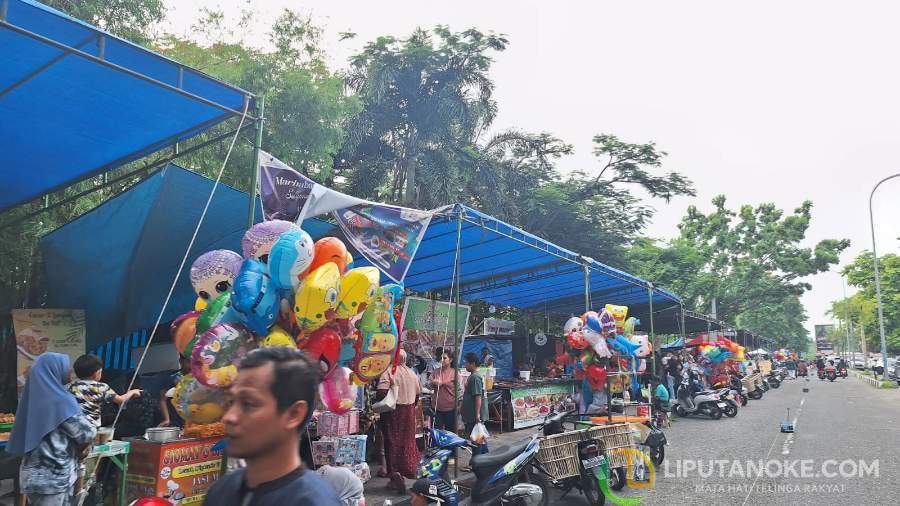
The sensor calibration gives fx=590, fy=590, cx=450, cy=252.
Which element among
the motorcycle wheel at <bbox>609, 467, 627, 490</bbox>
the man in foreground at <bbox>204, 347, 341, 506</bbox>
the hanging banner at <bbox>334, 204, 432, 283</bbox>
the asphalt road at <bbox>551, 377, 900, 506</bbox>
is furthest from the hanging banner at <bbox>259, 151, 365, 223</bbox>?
the motorcycle wheel at <bbox>609, 467, 627, 490</bbox>

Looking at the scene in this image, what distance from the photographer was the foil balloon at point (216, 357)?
419cm

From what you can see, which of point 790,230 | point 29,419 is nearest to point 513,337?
point 29,419

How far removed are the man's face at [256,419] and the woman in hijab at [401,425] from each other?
216 inches

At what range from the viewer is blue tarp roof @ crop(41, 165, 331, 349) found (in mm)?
7125

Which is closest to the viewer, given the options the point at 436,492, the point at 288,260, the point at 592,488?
the point at 288,260

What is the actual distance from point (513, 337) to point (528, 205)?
18.5 ft

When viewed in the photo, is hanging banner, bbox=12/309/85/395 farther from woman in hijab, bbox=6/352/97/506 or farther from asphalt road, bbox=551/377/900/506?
asphalt road, bbox=551/377/900/506

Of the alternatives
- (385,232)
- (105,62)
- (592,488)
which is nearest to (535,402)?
(592,488)

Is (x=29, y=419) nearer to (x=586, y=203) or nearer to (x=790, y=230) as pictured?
(x=586, y=203)

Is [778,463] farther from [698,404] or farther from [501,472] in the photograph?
[698,404]

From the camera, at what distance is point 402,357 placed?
7.56m

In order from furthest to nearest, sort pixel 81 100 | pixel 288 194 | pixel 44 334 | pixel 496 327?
pixel 496 327 < pixel 44 334 < pixel 288 194 < pixel 81 100

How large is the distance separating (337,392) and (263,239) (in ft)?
4.69

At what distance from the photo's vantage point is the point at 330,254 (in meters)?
5.08
